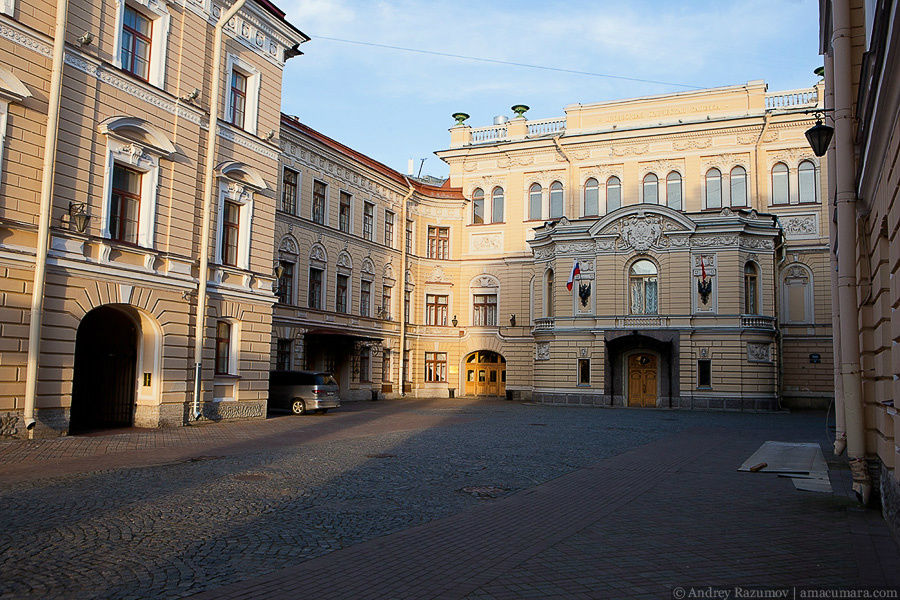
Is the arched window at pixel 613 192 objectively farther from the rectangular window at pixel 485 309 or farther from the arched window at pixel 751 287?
the arched window at pixel 751 287

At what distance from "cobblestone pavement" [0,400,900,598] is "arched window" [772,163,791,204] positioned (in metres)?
28.4

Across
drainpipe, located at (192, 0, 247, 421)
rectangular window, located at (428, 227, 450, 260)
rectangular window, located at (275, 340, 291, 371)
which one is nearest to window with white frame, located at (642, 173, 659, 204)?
rectangular window, located at (428, 227, 450, 260)

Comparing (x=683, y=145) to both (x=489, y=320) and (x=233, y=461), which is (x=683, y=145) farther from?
(x=233, y=461)

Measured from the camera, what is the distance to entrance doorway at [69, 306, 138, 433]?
65.4 ft

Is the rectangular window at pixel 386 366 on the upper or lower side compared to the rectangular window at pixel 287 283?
lower

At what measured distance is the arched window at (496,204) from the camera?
45.9 metres

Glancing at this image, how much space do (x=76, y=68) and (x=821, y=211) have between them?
36.4 meters

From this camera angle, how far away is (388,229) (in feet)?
137

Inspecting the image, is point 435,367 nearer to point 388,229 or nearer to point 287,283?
point 388,229

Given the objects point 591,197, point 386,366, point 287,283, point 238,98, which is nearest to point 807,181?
point 591,197

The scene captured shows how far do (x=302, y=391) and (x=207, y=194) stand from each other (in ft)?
28.9

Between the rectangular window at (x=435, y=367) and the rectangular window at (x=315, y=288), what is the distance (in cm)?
1120

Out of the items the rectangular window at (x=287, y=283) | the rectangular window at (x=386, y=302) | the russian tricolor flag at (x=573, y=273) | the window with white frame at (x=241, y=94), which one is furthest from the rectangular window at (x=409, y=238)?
the window with white frame at (x=241, y=94)

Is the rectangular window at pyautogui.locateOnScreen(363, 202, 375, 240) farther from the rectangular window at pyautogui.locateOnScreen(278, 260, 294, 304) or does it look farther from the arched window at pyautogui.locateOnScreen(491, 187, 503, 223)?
the arched window at pyautogui.locateOnScreen(491, 187, 503, 223)
